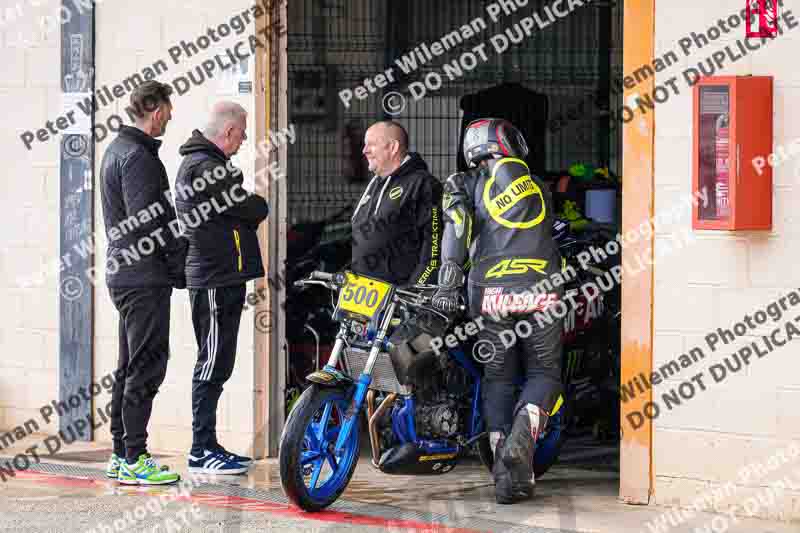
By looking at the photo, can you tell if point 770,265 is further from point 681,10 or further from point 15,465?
point 15,465

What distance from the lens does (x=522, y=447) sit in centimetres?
628

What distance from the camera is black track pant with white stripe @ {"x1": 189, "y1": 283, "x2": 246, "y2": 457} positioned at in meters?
6.97

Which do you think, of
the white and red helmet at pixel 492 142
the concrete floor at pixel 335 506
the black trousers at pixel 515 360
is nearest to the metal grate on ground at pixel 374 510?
the concrete floor at pixel 335 506

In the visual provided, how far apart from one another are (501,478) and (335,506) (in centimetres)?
82

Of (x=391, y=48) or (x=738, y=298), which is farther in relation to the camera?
(x=391, y=48)

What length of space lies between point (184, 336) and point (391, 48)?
14.7 feet

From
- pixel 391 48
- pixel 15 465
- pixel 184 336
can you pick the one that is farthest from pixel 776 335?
pixel 391 48

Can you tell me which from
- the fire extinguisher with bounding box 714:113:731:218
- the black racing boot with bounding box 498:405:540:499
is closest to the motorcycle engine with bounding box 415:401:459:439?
the black racing boot with bounding box 498:405:540:499

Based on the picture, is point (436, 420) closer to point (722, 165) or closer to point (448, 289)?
point (448, 289)

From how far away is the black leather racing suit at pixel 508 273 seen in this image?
20.9 feet

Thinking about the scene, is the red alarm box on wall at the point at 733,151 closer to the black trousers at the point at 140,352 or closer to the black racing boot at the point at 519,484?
the black racing boot at the point at 519,484

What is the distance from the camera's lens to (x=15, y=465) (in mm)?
7359

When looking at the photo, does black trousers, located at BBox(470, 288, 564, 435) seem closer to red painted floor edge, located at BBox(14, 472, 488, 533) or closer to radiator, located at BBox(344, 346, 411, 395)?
radiator, located at BBox(344, 346, 411, 395)

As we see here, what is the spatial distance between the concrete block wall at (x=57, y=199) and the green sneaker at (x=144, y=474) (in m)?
0.81
